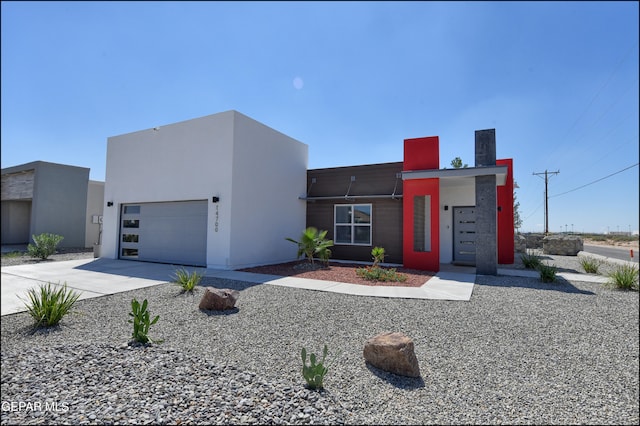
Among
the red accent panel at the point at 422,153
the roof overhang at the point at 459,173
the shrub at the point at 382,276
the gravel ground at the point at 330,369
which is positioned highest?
the red accent panel at the point at 422,153

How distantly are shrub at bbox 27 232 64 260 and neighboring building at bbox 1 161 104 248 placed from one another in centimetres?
21

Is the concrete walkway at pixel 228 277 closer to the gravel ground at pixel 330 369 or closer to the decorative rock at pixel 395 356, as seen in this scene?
the gravel ground at pixel 330 369

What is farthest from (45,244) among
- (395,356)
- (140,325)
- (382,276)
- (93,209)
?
(395,356)

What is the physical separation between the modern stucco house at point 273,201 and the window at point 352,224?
44 mm

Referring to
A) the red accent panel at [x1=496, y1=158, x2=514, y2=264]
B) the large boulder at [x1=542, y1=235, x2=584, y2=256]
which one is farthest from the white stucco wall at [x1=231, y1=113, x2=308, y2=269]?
the large boulder at [x1=542, y1=235, x2=584, y2=256]

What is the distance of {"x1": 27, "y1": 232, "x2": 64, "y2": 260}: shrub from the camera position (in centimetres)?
1045

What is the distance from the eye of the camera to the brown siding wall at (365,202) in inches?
481

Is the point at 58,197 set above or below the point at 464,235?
above

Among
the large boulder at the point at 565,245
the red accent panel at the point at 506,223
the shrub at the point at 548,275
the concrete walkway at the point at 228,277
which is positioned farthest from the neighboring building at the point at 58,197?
the large boulder at the point at 565,245

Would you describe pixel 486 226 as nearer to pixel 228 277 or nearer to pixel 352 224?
pixel 352 224

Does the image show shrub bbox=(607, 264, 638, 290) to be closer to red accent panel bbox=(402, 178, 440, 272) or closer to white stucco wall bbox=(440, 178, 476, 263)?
red accent panel bbox=(402, 178, 440, 272)

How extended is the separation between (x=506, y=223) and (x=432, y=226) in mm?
4209

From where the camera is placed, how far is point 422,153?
10.9 metres

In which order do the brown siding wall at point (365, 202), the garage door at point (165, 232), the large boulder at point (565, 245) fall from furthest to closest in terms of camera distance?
the large boulder at point (565, 245) < the brown siding wall at point (365, 202) < the garage door at point (165, 232)
